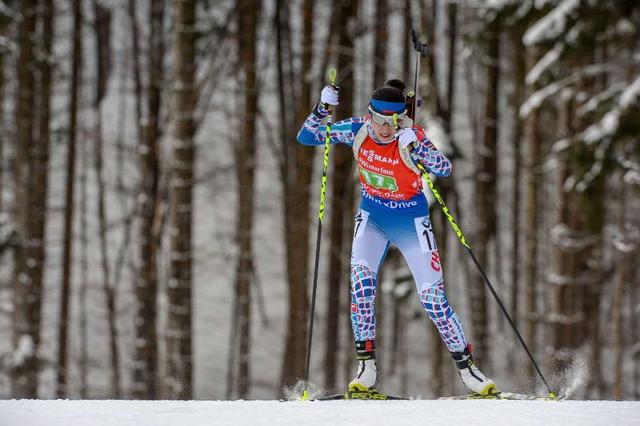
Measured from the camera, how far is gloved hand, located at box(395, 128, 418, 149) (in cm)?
610

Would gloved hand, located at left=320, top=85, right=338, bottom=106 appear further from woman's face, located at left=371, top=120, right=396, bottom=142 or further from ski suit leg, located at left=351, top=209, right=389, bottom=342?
ski suit leg, located at left=351, top=209, right=389, bottom=342

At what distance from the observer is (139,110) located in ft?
59.6

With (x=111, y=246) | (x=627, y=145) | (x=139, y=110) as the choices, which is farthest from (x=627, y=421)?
(x=111, y=246)

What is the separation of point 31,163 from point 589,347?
12.1 metres

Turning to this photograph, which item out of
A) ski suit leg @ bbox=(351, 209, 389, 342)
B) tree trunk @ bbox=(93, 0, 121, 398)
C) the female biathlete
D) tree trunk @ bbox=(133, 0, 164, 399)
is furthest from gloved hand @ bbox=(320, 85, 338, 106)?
tree trunk @ bbox=(93, 0, 121, 398)

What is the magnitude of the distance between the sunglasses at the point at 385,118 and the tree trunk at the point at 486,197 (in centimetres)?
765

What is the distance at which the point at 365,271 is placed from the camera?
6.52 m

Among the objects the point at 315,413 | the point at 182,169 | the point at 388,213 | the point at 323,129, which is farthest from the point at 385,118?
the point at 182,169

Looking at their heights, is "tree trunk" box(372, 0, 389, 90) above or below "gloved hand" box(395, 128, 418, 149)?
above

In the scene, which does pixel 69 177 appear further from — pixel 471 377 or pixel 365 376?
pixel 471 377

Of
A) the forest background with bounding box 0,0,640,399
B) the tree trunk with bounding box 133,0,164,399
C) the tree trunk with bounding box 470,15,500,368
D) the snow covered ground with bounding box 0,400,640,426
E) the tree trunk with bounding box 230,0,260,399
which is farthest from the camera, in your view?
the tree trunk with bounding box 230,0,260,399

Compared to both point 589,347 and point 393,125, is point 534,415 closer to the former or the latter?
point 393,125

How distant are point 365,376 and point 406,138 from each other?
171 cm

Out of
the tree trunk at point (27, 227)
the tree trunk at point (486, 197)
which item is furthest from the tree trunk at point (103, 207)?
the tree trunk at point (486, 197)
